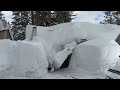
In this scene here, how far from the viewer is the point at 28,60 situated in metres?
4.71

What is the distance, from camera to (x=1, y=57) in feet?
15.1

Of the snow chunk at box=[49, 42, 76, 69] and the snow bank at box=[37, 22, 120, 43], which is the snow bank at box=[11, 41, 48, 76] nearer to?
the snow chunk at box=[49, 42, 76, 69]

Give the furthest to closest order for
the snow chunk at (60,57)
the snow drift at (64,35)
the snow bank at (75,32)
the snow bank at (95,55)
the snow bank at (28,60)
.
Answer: the snow bank at (75,32) → the snow drift at (64,35) → the snow chunk at (60,57) → the snow bank at (95,55) → the snow bank at (28,60)

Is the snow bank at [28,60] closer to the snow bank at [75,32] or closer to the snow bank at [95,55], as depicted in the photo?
the snow bank at [95,55]

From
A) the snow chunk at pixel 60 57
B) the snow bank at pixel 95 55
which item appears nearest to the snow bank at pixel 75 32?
the snow chunk at pixel 60 57

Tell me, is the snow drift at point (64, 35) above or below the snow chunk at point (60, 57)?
above

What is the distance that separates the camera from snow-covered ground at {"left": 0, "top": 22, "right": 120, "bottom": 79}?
4.61 meters

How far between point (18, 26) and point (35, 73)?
761cm

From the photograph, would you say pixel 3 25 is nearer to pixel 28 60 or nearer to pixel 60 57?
pixel 60 57

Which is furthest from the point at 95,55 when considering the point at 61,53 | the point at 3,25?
the point at 3,25

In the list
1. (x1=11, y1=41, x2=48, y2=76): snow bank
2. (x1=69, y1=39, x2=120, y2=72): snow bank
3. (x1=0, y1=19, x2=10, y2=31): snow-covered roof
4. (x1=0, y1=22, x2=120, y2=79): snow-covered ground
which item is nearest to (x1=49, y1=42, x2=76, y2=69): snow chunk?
(x1=0, y1=22, x2=120, y2=79): snow-covered ground

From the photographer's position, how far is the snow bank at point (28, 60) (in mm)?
4566
